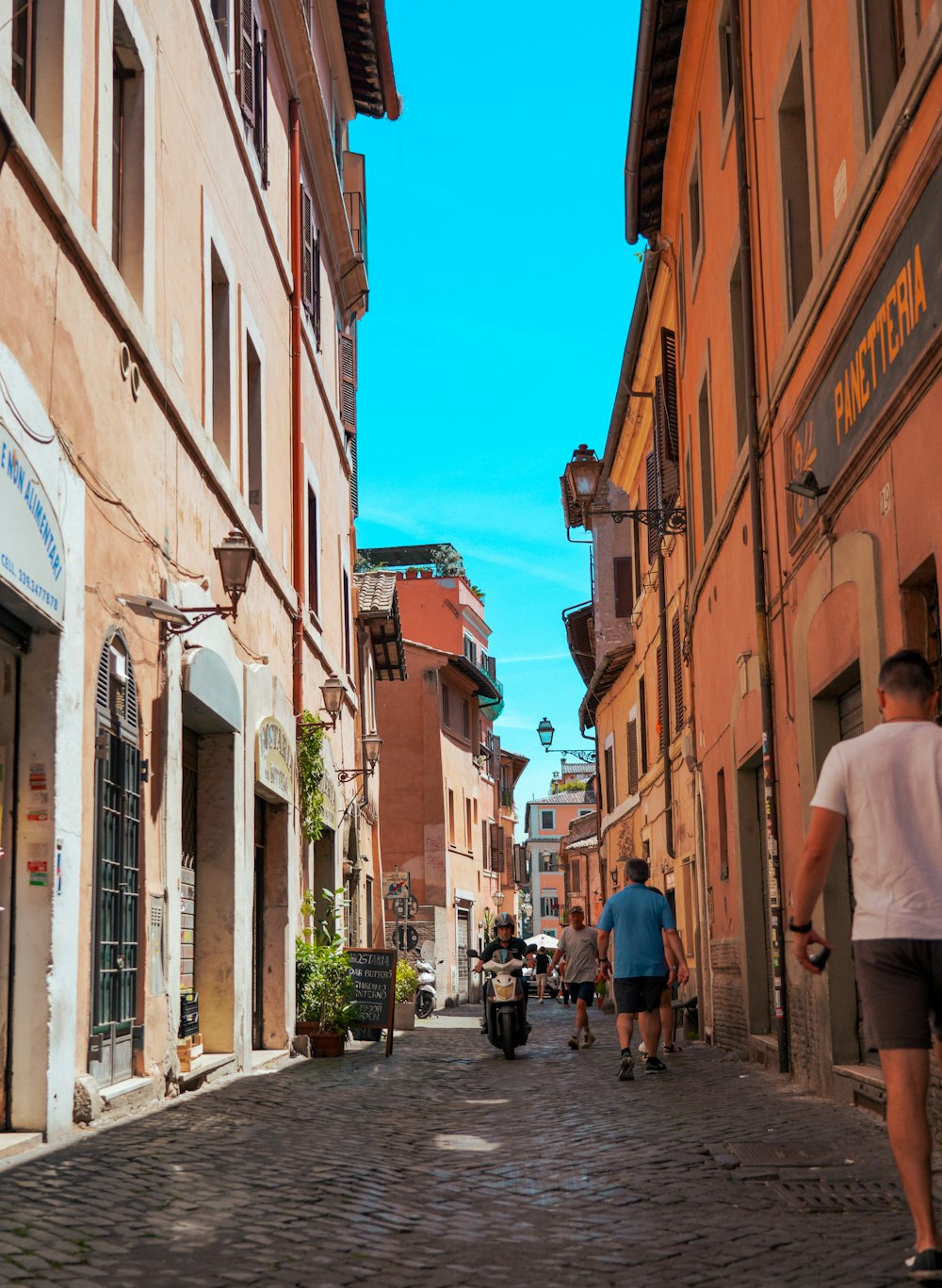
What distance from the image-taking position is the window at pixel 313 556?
1855cm

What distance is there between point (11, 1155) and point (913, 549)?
Result: 458 cm

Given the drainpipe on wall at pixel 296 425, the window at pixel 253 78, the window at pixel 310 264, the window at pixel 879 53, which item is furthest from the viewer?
the window at pixel 310 264

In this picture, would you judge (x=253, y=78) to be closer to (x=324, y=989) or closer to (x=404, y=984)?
(x=324, y=989)

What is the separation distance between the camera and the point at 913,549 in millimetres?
6926

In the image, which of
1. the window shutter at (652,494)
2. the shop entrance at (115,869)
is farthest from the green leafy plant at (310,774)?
the shop entrance at (115,869)

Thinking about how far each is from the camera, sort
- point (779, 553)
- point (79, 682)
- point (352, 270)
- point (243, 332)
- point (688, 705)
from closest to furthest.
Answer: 1. point (79, 682)
2. point (779, 553)
3. point (243, 332)
4. point (688, 705)
5. point (352, 270)

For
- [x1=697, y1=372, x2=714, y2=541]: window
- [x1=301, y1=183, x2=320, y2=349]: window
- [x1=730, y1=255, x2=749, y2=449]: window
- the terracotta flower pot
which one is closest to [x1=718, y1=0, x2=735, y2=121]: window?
[x1=730, y1=255, x2=749, y2=449]: window

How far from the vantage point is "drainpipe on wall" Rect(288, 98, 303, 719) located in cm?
1664

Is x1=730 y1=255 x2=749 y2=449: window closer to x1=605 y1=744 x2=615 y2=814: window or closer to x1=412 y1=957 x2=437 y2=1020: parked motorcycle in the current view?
x1=412 y1=957 x2=437 y2=1020: parked motorcycle

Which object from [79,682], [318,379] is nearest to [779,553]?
[79,682]

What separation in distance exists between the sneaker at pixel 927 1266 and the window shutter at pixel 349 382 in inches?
813

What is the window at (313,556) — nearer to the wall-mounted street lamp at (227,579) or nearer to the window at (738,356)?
the window at (738,356)

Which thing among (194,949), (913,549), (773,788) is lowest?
(194,949)

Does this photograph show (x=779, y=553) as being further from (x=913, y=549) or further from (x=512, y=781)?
(x=512, y=781)
